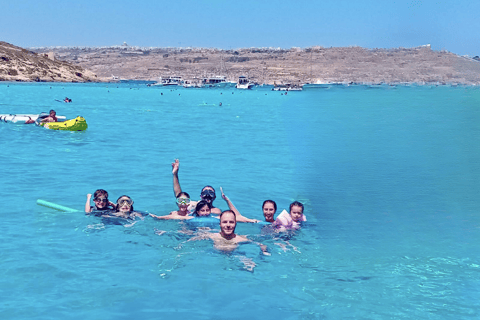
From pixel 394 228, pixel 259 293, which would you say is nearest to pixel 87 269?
pixel 259 293

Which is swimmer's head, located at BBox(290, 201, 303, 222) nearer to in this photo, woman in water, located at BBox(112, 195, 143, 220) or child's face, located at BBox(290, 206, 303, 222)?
child's face, located at BBox(290, 206, 303, 222)

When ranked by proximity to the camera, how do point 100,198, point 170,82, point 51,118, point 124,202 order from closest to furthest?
point 100,198, point 124,202, point 51,118, point 170,82

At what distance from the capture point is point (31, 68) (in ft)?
380

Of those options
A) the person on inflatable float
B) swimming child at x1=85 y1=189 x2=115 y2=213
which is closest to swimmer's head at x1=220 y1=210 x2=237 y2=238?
the person on inflatable float

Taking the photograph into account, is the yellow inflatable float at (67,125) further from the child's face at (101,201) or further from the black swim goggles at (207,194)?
the black swim goggles at (207,194)

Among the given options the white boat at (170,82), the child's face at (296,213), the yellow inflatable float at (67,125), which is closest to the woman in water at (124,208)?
the child's face at (296,213)

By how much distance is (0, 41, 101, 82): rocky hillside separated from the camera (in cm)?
10881

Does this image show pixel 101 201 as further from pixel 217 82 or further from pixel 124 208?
pixel 217 82

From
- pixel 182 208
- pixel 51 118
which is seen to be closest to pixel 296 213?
pixel 182 208

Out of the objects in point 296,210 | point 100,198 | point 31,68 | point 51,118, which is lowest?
point 100,198

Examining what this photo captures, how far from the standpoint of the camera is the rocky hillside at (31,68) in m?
109

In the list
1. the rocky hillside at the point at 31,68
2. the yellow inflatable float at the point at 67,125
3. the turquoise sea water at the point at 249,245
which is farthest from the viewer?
the rocky hillside at the point at 31,68

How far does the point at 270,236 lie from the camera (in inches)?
387

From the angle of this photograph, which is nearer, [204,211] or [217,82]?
[204,211]
